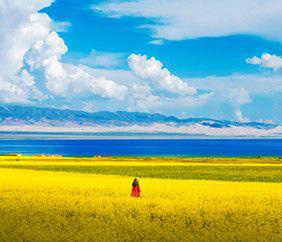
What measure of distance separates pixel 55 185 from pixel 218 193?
13.4 meters

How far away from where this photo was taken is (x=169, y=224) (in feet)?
78.6

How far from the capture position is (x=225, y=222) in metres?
24.5

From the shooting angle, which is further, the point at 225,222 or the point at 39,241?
the point at 225,222

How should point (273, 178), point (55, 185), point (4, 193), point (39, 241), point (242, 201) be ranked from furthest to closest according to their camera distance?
point (273, 178) < point (55, 185) < point (4, 193) < point (242, 201) < point (39, 241)

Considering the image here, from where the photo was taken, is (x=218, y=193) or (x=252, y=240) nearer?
(x=252, y=240)

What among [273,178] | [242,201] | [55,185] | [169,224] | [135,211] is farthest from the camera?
[273,178]

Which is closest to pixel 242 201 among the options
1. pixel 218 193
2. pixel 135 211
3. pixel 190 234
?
pixel 218 193

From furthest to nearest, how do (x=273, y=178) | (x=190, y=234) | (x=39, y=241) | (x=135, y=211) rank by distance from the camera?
(x=273, y=178) → (x=135, y=211) → (x=190, y=234) → (x=39, y=241)

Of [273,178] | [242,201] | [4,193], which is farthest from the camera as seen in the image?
[273,178]


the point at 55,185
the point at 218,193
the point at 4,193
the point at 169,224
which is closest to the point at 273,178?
the point at 218,193

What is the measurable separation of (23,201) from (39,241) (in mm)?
11457

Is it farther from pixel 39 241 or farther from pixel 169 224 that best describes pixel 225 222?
pixel 39 241

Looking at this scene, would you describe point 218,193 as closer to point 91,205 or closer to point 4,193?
point 91,205

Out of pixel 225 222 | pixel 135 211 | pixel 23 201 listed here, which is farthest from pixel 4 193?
pixel 225 222
